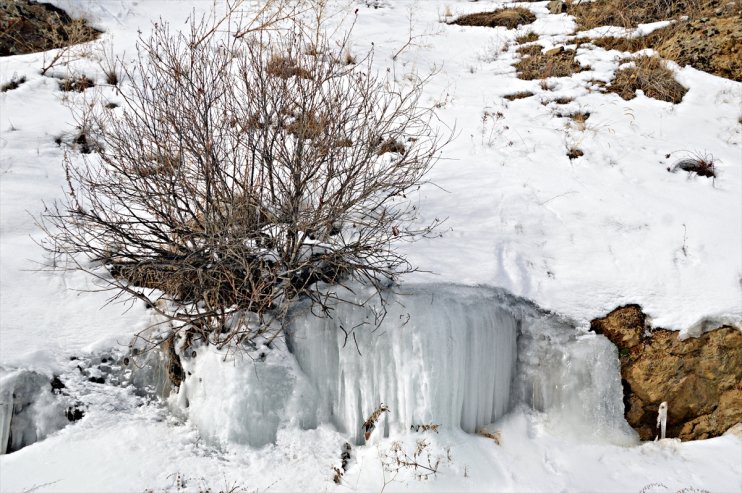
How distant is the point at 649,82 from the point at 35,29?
7.69m

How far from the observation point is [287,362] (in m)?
3.78

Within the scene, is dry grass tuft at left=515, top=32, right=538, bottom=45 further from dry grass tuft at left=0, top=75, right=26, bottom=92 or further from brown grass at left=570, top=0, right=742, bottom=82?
dry grass tuft at left=0, top=75, right=26, bottom=92

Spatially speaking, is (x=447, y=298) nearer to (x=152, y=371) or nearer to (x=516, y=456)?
(x=516, y=456)

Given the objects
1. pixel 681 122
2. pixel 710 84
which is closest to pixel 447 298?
pixel 681 122

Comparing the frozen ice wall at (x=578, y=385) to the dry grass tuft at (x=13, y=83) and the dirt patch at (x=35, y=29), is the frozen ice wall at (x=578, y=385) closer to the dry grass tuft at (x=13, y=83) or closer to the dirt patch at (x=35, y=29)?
the dry grass tuft at (x=13, y=83)

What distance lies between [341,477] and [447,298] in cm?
141

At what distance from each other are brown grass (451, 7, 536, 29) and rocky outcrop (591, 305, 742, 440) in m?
5.50

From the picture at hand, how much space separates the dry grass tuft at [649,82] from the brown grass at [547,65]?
0.55 metres

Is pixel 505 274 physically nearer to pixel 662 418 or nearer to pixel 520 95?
pixel 662 418

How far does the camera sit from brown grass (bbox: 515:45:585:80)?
21.2 feet

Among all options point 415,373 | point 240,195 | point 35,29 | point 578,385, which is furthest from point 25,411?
point 35,29

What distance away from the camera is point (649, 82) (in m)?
5.93

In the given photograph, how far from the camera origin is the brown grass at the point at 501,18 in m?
8.00

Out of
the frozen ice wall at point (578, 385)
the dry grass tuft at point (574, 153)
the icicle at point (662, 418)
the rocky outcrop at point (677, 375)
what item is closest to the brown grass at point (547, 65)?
the dry grass tuft at point (574, 153)
